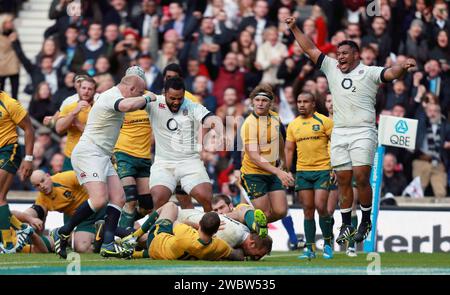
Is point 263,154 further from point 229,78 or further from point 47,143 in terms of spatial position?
point 47,143

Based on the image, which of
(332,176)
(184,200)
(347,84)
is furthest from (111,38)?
(347,84)

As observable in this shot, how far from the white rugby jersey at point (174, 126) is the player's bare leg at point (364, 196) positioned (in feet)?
7.14

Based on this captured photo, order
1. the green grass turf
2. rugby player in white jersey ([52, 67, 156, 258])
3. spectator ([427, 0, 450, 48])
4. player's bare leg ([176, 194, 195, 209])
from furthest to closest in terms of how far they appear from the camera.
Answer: spectator ([427, 0, 450, 48])
player's bare leg ([176, 194, 195, 209])
rugby player in white jersey ([52, 67, 156, 258])
the green grass turf

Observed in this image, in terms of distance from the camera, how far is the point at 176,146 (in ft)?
56.8

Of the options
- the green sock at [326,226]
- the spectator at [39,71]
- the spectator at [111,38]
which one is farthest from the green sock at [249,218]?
the spectator at [39,71]

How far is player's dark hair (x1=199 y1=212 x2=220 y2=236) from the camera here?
14.9 meters

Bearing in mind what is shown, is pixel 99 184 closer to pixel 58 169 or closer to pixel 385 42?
pixel 58 169

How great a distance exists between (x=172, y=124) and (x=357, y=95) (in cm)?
248

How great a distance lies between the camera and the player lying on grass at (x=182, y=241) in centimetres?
1512

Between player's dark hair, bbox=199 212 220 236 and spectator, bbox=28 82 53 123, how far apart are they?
10.8 m

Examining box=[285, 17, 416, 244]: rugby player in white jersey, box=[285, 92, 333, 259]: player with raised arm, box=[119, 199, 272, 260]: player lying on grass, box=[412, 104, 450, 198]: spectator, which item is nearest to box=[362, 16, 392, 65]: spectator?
box=[412, 104, 450, 198]: spectator

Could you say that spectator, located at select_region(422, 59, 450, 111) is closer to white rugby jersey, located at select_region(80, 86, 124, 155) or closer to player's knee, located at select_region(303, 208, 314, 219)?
player's knee, located at select_region(303, 208, 314, 219)
